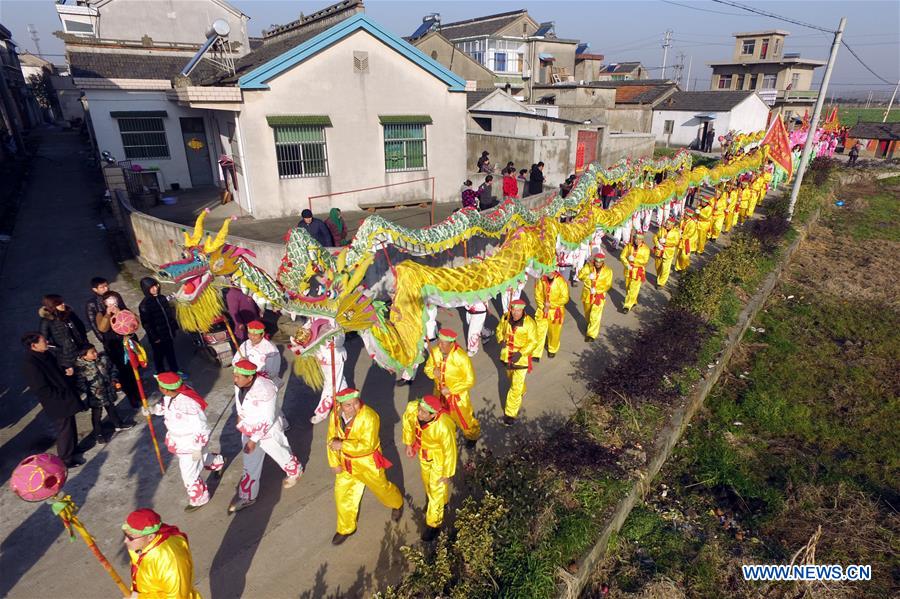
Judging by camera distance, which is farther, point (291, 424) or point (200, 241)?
point (291, 424)

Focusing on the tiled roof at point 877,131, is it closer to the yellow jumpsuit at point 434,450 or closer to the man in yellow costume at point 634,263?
the man in yellow costume at point 634,263

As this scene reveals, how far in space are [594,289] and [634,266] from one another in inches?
65.7

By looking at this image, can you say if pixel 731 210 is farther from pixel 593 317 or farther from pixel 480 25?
pixel 480 25

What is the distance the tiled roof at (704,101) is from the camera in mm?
31375

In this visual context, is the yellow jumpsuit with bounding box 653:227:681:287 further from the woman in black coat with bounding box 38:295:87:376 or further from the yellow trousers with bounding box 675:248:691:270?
the woman in black coat with bounding box 38:295:87:376

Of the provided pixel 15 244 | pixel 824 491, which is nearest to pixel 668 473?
pixel 824 491

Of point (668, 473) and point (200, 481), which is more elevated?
point (200, 481)

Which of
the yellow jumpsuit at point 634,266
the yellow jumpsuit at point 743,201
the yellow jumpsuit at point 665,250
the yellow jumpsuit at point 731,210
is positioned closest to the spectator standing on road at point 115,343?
the yellow jumpsuit at point 634,266

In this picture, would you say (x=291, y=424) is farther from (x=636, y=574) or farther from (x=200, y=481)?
(x=636, y=574)

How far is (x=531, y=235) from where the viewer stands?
27.1ft

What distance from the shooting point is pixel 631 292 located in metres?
9.76

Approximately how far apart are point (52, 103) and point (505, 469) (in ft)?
201

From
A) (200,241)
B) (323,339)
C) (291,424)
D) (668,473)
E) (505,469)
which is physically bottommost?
(668,473)

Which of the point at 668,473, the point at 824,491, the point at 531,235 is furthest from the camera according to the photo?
the point at 531,235
